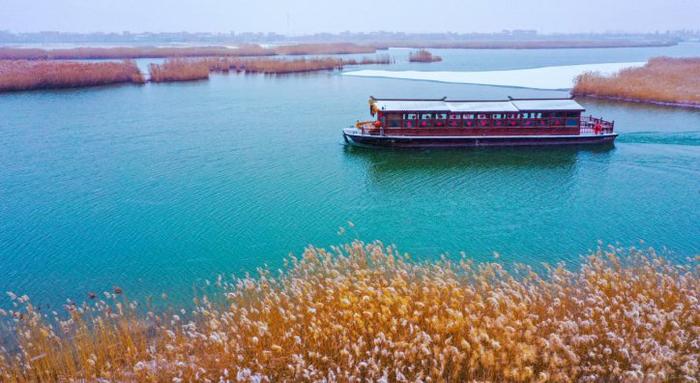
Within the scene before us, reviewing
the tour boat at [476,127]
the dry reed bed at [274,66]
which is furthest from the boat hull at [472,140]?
the dry reed bed at [274,66]

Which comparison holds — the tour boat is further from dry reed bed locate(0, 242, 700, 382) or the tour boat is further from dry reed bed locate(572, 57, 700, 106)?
dry reed bed locate(0, 242, 700, 382)

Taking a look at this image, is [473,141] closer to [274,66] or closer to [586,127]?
[586,127]

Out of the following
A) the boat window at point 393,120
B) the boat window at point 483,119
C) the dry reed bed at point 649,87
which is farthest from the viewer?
the dry reed bed at point 649,87

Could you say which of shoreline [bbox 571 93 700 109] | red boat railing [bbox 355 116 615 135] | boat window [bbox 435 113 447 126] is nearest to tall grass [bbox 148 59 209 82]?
red boat railing [bbox 355 116 615 135]

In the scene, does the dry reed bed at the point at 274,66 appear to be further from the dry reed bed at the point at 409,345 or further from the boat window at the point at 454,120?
the dry reed bed at the point at 409,345

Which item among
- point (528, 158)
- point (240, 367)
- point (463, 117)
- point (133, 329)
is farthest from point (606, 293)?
point (463, 117)

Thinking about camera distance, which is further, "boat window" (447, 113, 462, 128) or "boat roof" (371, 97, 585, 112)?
"boat window" (447, 113, 462, 128)
